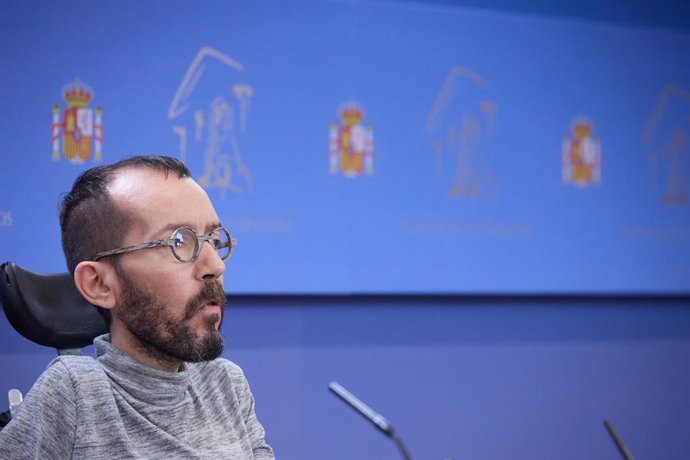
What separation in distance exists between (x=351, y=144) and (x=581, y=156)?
3.35 ft

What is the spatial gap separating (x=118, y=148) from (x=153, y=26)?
462 millimetres

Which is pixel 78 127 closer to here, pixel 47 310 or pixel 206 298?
pixel 47 310

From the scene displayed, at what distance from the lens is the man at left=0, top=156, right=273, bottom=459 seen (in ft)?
4.46

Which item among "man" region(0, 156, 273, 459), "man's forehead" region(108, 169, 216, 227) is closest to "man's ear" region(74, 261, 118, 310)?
"man" region(0, 156, 273, 459)

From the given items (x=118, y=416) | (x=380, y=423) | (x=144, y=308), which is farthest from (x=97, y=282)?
(x=380, y=423)

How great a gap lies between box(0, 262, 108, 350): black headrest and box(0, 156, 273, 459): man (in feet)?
1.80

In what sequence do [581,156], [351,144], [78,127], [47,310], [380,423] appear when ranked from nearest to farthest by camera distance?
[380,423] < [47,310] < [78,127] < [351,144] < [581,156]

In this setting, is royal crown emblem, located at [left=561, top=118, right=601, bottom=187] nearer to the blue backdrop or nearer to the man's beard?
the blue backdrop

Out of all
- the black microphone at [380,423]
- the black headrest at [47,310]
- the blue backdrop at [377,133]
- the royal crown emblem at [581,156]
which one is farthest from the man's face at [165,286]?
the royal crown emblem at [581,156]

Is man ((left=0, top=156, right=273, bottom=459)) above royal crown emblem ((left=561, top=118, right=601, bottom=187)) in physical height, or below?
Answer: below

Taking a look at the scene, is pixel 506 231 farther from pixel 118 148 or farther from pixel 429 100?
pixel 118 148

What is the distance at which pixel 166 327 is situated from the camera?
1416 millimetres

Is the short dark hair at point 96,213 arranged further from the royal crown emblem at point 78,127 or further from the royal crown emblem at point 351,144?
the royal crown emblem at point 351,144

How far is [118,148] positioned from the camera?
3166 millimetres
